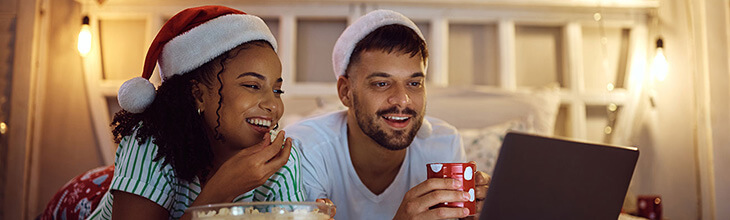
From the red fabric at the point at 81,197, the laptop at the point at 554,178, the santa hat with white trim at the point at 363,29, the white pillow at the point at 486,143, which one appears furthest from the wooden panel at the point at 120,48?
the laptop at the point at 554,178

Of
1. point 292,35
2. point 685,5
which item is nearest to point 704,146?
point 685,5

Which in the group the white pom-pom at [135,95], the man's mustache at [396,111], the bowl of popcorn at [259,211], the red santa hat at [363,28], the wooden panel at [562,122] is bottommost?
the bowl of popcorn at [259,211]

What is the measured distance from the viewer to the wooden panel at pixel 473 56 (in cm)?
266

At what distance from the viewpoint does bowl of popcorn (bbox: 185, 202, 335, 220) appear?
73cm

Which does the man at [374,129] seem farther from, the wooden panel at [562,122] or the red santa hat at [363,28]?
the wooden panel at [562,122]

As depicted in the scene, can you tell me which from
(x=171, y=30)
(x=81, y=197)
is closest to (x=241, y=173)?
(x=171, y=30)

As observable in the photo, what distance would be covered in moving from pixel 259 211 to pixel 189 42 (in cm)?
59

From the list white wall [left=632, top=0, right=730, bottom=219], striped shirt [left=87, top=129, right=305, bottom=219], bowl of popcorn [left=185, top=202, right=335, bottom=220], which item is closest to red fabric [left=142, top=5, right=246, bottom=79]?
striped shirt [left=87, top=129, right=305, bottom=219]

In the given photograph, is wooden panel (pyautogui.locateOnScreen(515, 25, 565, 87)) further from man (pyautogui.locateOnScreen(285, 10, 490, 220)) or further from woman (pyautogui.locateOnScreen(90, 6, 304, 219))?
woman (pyautogui.locateOnScreen(90, 6, 304, 219))

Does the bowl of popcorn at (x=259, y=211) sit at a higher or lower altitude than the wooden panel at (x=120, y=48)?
lower

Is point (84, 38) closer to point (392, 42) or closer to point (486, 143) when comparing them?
point (392, 42)

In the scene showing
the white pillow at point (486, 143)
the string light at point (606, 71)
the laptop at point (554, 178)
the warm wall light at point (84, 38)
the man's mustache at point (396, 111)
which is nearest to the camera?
the laptop at point (554, 178)

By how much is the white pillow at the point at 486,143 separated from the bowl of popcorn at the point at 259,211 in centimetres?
145

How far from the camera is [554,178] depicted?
0.87m
